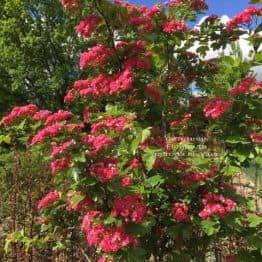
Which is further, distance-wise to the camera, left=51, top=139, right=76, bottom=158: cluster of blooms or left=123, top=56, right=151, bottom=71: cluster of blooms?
left=123, top=56, right=151, bottom=71: cluster of blooms

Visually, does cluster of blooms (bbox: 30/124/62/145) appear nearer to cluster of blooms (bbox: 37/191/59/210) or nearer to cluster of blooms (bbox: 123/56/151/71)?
cluster of blooms (bbox: 123/56/151/71)

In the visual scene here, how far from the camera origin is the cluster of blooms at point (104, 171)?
412 cm

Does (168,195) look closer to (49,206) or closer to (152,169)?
(152,169)

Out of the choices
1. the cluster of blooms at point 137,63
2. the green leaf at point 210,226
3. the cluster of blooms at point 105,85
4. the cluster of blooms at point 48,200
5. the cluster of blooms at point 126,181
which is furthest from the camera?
the cluster of blooms at point 48,200

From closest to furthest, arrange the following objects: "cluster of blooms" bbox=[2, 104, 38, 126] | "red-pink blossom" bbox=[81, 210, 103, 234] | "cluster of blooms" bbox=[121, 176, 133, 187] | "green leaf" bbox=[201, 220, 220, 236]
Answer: "red-pink blossom" bbox=[81, 210, 103, 234], "cluster of blooms" bbox=[121, 176, 133, 187], "green leaf" bbox=[201, 220, 220, 236], "cluster of blooms" bbox=[2, 104, 38, 126]

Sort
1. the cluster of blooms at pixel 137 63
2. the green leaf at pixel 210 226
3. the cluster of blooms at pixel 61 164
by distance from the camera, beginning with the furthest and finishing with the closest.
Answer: the cluster of blooms at pixel 137 63 < the green leaf at pixel 210 226 < the cluster of blooms at pixel 61 164

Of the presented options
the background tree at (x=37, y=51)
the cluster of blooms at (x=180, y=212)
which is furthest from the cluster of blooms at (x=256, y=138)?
the background tree at (x=37, y=51)

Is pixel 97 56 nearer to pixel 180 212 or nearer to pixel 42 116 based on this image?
pixel 42 116

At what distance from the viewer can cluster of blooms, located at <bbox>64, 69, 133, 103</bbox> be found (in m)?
4.72

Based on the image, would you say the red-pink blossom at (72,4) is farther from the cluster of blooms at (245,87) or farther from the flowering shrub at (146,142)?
the cluster of blooms at (245,87)

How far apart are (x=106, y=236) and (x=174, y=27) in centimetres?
200

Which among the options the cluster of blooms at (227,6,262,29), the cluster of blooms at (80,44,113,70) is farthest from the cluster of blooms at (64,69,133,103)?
the cluster of blooms at (227,6,262,29)

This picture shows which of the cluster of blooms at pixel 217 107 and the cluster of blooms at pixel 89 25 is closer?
the cluster of blooms at pixel 217 107

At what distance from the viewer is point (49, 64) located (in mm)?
33875
